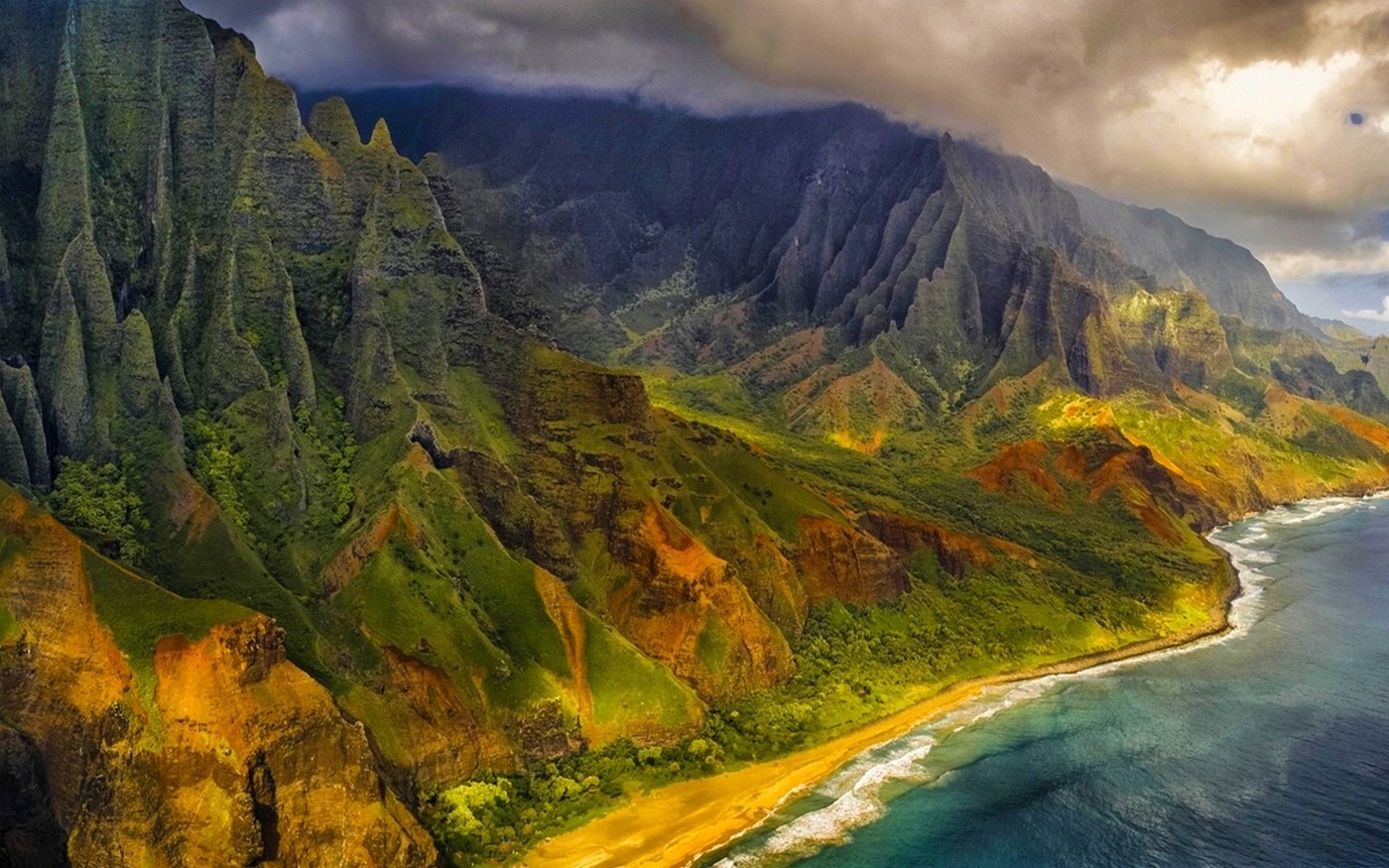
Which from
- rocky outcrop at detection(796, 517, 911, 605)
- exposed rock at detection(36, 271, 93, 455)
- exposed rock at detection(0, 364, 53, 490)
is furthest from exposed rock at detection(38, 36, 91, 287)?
rocky outcrop at detection(796, 517, 911, 605)

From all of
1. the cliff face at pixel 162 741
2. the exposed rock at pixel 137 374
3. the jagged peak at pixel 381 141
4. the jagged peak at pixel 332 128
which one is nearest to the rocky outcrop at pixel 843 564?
the jagged peak at pixel 381 141

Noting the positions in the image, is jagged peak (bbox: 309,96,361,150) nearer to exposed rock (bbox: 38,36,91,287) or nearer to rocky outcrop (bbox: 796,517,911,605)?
exposed rock (bbox: 38,36,91,287)

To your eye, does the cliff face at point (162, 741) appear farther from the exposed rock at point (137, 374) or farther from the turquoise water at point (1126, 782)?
the turquoise water at point (1126, 782)

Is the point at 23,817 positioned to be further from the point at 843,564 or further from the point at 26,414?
the point at 843,564

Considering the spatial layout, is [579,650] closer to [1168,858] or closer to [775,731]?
[775,731]

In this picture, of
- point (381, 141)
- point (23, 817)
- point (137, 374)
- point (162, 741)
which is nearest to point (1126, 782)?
point (162, 741)

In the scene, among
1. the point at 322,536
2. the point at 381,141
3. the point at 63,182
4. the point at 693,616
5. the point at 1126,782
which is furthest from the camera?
the point at 381,141

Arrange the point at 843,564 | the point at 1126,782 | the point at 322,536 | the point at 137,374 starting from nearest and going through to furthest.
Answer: the point at 137,374 < the point at 322,536 < the point at 1126,782 < the point at 843,564

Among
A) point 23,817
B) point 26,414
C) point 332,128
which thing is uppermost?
point 332,128
